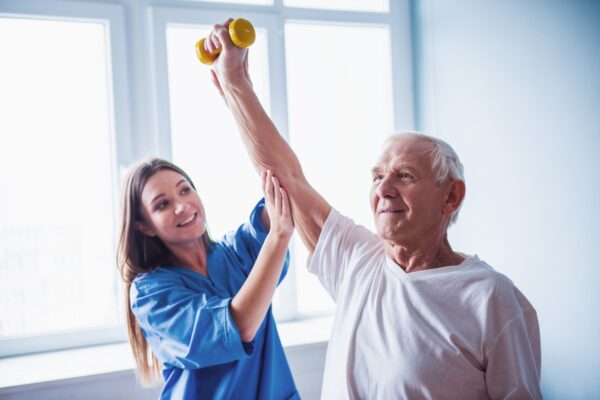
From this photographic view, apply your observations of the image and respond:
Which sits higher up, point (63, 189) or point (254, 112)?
point (254, 112)

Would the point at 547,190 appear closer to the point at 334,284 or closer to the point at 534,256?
the point at 534,256

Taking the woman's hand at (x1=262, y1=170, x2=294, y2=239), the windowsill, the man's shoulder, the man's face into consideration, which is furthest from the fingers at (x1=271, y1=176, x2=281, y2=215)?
the windowsill

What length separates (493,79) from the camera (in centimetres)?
216

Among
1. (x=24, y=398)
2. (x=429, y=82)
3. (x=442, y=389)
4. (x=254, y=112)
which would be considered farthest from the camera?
(x=429, y=82)

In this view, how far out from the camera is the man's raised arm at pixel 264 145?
1346 mm

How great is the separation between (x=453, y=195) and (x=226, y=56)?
0.63 m

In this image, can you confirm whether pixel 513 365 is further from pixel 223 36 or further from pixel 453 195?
pixel 223 36

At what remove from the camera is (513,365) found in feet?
3.38

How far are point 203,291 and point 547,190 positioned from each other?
1.23 m

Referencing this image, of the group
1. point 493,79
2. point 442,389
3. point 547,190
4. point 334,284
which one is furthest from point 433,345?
point 493,79

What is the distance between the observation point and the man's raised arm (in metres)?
1.35

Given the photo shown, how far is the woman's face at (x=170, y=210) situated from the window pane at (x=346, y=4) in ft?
4.62

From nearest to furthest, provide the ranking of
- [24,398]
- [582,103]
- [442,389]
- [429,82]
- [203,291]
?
[442,389] → [203,291] → [582,103] → [24,398] → [429,82]

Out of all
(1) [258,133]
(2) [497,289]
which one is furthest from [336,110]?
(2) [497,289]
